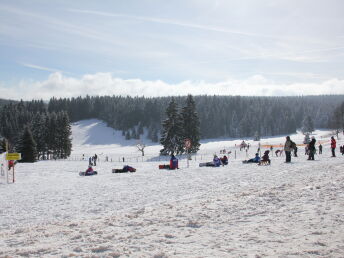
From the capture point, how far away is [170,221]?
8.29 metres

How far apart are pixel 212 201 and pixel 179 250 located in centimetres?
473

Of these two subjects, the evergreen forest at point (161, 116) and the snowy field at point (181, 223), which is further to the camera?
the evergreen forest at point (161, 116)

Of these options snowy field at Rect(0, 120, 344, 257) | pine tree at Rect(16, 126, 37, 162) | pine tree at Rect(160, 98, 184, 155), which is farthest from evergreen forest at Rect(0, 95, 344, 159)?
snowy field at Rect(0, 120, 344, 257)

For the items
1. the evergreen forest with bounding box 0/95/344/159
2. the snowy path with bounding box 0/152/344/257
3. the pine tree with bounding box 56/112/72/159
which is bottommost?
the snowy path with bounding box 0/152/344/257

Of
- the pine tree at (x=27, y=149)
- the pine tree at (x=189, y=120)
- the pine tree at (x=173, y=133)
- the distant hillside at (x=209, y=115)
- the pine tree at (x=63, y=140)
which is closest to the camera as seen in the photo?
the pine tree at (x=27, y=149)

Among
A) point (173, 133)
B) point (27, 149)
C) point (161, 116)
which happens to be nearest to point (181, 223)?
point (173, 133)

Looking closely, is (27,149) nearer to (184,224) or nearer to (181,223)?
(181,223)

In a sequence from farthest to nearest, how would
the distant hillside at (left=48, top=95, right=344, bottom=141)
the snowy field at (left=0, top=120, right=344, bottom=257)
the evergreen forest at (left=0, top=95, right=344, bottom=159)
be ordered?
the distant hillside at (left=48, top=95, right=344, bottom=141) < the evergreen forest at (left=0, top=95, right=344, bottom=159) < the snowy field at (left=0, top=120, right=344, bottom=257)

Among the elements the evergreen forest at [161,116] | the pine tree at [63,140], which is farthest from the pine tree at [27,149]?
the evergreen forest at [161,116]

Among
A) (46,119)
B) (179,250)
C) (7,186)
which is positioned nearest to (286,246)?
(179,250)

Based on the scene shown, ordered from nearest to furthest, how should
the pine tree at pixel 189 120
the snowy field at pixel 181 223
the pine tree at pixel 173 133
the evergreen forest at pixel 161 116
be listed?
the snowy field at pixel 181 223 < the pine tree at pixel 173 133 < the pine tree at pixel 189 120 < the evergreen forest at pixel 161 116

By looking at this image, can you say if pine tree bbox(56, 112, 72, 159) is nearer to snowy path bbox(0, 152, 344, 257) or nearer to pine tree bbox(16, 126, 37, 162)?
pine tree bbox(16, 126, 37, 162)

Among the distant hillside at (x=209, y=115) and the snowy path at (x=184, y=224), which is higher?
the distant hillside at (x=209, y=115)

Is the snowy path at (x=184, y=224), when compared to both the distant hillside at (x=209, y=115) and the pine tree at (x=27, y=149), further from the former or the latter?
the distant hillside at (x=209, y=115)
